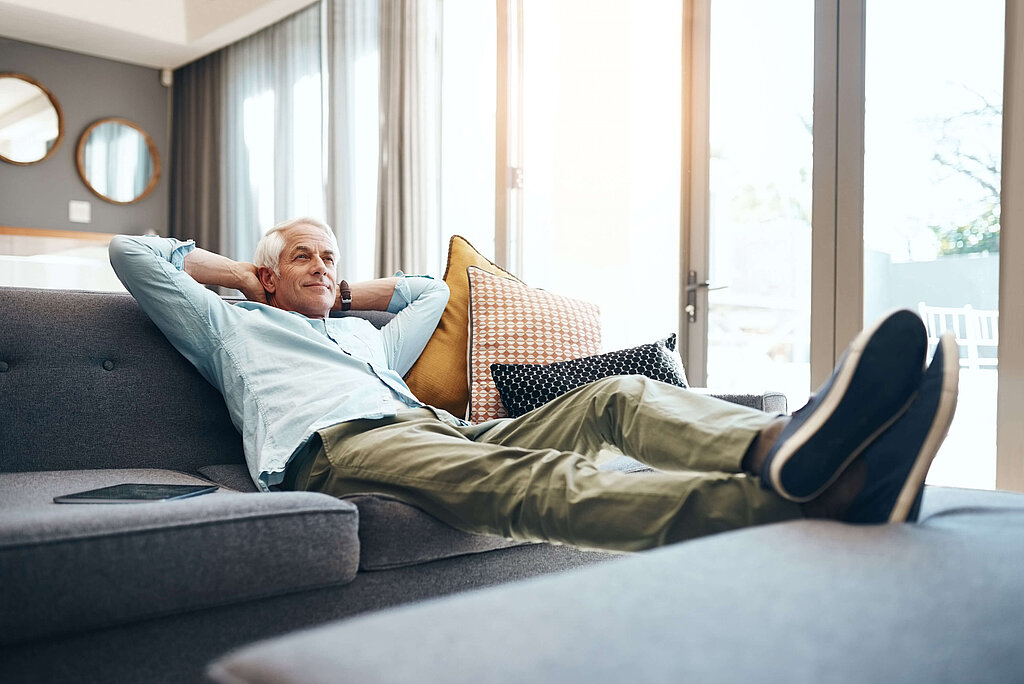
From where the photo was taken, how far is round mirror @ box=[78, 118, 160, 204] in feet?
19.4

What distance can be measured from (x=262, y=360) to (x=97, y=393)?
1.21 ft

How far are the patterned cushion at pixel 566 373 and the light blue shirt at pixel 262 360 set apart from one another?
1.08 ft

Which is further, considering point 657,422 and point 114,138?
point 114,138

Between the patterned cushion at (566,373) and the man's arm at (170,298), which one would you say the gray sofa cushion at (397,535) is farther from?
the patterned cushion at (566,373)

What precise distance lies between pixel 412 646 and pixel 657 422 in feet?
2.54

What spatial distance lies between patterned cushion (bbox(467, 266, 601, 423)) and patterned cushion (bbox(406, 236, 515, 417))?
0.18 ft

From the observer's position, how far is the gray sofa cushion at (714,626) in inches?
25.5

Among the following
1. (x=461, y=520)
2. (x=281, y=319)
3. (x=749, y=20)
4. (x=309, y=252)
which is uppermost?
(x=749, y=20)

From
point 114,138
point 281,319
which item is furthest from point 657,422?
point 114,138

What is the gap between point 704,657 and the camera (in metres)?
0.67

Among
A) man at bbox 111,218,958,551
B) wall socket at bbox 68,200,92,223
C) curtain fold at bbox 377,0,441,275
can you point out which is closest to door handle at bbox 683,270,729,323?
curtain fold at bbox 377,0,441,275

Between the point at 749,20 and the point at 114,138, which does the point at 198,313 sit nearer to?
the point at 749,20

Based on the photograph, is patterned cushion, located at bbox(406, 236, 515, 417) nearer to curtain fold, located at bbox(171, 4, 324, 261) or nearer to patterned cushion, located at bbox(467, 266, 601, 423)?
patterned cushion, located at bbox(467, 266, 601, 423)

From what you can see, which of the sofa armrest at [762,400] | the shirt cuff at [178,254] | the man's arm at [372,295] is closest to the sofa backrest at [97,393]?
the shirt cuff at [178,254]
